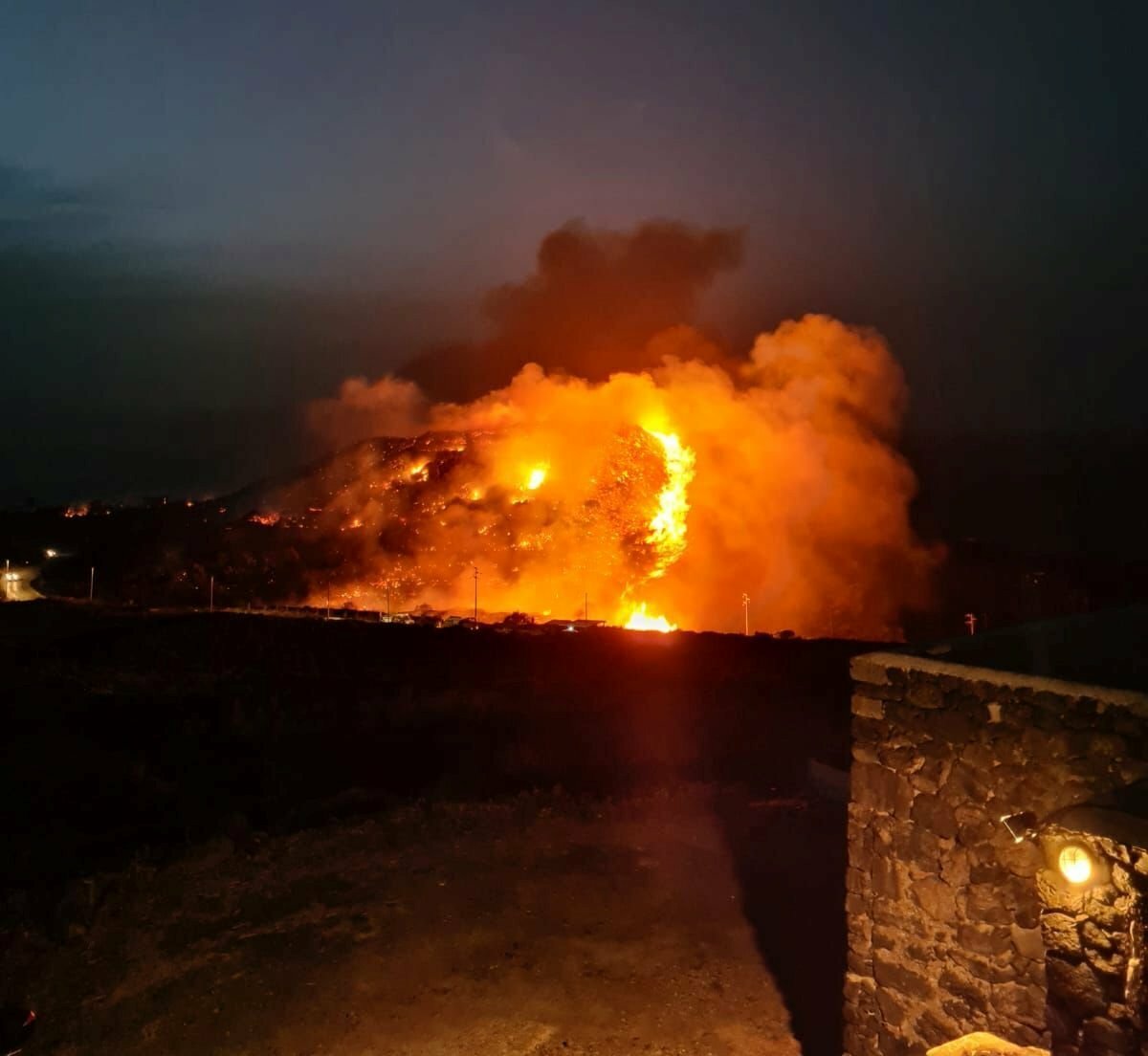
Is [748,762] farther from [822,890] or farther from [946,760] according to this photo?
[946,760]

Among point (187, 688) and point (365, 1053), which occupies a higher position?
point (187, 688)

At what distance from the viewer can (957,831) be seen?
595cm

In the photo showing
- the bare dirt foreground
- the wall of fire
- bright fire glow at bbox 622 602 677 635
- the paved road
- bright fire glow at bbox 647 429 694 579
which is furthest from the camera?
bright fire glow at bbox 647 429 694 579

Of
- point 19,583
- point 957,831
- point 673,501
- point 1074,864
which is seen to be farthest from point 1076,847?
point 19,583

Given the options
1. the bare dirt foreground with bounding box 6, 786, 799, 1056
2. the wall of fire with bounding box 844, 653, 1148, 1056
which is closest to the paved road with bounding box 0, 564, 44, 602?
the bare dirt foreground with bounding box 6, 786, 799, 1056

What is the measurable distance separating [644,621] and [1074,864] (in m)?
45.1

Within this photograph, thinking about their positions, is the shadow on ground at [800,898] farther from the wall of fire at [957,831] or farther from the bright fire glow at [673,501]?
the bright fire glow at [673,501]

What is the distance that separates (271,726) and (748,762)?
10.6m

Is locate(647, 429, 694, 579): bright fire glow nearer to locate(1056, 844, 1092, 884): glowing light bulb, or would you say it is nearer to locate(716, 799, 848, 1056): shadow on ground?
locate(716, 799, 848, 1056): shadow on ground

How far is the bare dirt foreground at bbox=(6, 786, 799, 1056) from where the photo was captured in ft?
26.3

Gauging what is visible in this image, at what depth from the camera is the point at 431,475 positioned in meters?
64.5

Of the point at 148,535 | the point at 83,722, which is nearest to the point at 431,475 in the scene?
the point at 148,535

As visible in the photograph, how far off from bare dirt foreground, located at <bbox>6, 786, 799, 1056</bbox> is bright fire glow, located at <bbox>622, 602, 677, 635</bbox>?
3489 centimetres

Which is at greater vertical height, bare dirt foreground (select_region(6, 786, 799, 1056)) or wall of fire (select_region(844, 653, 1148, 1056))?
wall of fire (select_region(844, 653, 1148, 1056))
